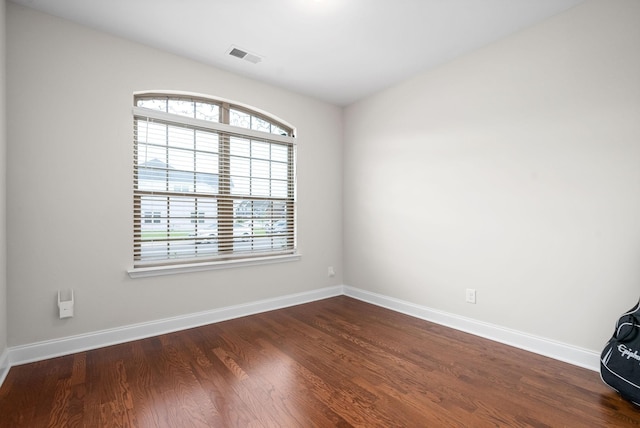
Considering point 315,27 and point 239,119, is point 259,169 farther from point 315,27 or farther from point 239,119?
point 315,27

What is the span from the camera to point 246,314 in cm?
332

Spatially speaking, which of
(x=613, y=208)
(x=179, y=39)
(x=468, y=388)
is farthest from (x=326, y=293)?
(x=179, y=39)

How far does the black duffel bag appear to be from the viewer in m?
1.71

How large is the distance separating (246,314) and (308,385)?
5.10 feet

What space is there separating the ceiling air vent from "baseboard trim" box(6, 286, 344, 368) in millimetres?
2563

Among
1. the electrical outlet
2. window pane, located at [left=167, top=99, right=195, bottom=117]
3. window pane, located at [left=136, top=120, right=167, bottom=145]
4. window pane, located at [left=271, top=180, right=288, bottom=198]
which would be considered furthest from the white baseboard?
window pane, located at [left=167, top=99, right=195, bottom=117]

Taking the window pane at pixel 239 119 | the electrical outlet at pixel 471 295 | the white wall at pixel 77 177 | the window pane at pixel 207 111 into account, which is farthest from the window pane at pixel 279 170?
the electrical outlet at pixel 471 295

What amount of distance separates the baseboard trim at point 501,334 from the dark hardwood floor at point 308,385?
9cm

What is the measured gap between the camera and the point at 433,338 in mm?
2723

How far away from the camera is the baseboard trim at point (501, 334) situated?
7.27 feet

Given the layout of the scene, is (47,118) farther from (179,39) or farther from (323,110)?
(323,110)

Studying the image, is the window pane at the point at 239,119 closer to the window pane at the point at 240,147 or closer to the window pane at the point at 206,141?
the window pane at the point at 240,147

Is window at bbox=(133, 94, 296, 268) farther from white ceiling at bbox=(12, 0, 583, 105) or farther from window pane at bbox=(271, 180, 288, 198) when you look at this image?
white ceiling at bbox=(12, 0, 583, 105)

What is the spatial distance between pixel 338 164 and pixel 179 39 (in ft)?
7.69
